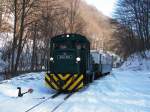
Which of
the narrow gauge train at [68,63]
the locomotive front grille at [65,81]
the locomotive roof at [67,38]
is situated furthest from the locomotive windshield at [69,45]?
the locomotive front grille at [65,81]

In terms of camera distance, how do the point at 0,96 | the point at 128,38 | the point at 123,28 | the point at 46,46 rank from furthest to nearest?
the point at 128,38 < the point at 123,28 < the point at 46,46 < the point at 0,96

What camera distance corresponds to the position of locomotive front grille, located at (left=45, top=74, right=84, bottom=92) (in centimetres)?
2041

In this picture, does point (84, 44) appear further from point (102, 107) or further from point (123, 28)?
point (123, 28)

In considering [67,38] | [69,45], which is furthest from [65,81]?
[67,38]

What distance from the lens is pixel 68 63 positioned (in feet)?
69.6

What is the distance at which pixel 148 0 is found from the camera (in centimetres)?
5997

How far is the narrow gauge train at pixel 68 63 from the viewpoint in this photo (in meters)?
20.5

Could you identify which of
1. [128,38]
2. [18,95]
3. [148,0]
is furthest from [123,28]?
[18,95]

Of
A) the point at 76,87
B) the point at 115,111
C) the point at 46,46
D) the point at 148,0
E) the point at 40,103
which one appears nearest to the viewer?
the point at 115,111

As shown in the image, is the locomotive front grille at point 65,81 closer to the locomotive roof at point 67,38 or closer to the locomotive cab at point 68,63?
the locomotive cab at point 68,63

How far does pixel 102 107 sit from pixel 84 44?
883 cm

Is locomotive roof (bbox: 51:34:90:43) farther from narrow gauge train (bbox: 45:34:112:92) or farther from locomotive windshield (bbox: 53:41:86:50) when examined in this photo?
locomotive windshield (bbox: 53:41:86:50)

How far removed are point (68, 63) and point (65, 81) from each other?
122cm

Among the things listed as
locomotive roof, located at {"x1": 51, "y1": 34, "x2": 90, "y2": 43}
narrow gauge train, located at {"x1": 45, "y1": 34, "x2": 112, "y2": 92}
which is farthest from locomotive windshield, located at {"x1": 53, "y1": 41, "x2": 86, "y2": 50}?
locomotive roof, located at {"x1": 51, "y1": 34, "x2": 90, "y2": 43}
